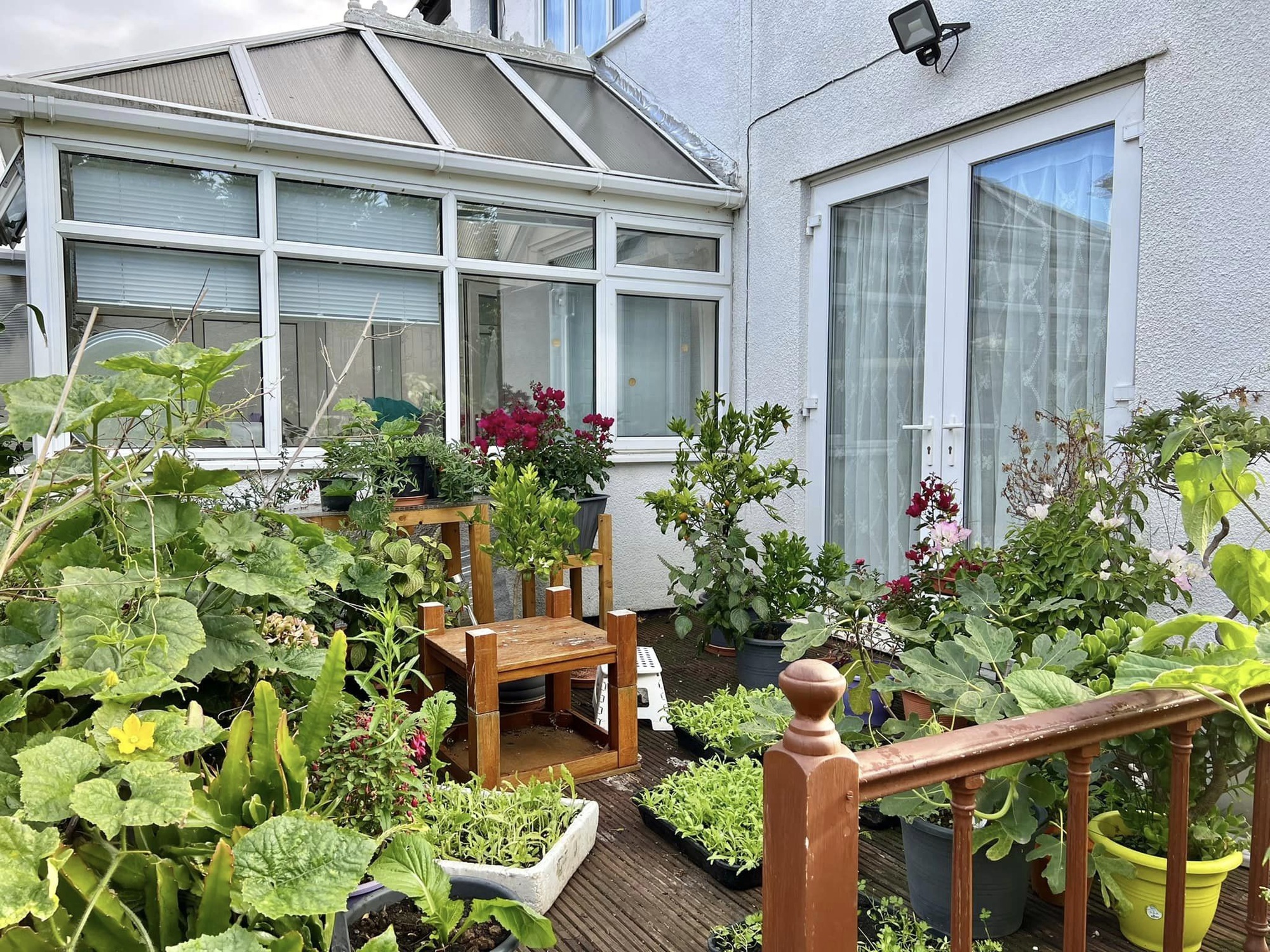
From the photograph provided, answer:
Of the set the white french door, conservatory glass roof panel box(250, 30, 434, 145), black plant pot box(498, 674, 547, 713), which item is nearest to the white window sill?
conservatory glass roof panel box(250, 30, 434, 145)

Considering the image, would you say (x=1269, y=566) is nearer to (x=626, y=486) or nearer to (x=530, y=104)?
(x=626, y=486)

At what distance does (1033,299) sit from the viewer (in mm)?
3574

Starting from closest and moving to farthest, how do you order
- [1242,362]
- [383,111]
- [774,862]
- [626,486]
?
[774,862] → [1242,362] → [383,111] → [626,486]

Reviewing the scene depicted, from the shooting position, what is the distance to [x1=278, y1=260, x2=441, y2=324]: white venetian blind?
4109mm

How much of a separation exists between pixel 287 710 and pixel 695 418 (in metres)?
3.82

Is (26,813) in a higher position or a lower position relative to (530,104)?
lower

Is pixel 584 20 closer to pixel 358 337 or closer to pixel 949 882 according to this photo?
pixel 358 337

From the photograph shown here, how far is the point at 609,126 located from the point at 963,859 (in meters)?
5.08

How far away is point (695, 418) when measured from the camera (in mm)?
5305

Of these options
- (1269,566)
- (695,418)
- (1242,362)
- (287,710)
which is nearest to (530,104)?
(695,418)

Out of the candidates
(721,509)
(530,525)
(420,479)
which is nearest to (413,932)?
(530,525)

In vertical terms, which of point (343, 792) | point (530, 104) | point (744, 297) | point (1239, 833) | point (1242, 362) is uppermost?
point (530, 104)

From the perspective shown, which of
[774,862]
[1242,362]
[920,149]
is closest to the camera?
[774,862]

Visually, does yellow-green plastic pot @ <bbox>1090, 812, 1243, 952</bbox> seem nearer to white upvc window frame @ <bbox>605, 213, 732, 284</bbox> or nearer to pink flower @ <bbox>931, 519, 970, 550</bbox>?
pink flower @ <bbox>931, 519, 970, 550</bbox>
